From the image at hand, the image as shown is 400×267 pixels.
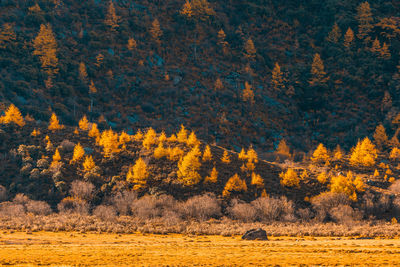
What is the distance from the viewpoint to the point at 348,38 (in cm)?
12975

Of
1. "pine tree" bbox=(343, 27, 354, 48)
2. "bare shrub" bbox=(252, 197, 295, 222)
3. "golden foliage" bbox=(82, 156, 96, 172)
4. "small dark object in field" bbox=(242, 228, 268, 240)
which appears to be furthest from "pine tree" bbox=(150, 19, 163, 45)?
"small dark object in field" bbox=(242, 228, 268, 240)

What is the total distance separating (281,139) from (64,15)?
68876 millimetres

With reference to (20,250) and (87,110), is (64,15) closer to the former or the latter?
(87,110)

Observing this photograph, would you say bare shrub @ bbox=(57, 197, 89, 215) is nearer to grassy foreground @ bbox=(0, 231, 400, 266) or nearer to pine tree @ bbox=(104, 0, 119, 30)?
grassy foreground @ bbox=(0, 231, 400, 266)

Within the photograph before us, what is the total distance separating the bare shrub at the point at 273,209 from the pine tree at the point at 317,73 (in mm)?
71130

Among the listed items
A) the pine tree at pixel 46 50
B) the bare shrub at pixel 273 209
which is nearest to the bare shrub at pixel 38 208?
the bare shrub at pixel 273 209

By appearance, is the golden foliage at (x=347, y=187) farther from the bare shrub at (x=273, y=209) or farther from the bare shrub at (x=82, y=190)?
the bare shrub at (x=82, y=190)

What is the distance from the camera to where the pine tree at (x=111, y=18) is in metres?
124

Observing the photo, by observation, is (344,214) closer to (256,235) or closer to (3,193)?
(256,235)

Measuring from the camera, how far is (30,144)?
7150 cm

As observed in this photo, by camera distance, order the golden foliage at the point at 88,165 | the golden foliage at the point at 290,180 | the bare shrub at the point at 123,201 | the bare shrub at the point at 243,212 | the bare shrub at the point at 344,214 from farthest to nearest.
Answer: the golden foliage at the point at 88,165
the golden foliage at the point at 290,180
the bare shrub at the point at 123,201
the bare shrub at the point at 243,212
the bare shrub at the point at 344,214

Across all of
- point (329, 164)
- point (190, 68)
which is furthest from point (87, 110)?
point (329, 164)

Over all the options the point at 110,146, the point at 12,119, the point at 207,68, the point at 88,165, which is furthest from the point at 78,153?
the point at 207,68

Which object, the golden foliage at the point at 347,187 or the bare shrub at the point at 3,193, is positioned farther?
the golden foliage at the point at 347,187
